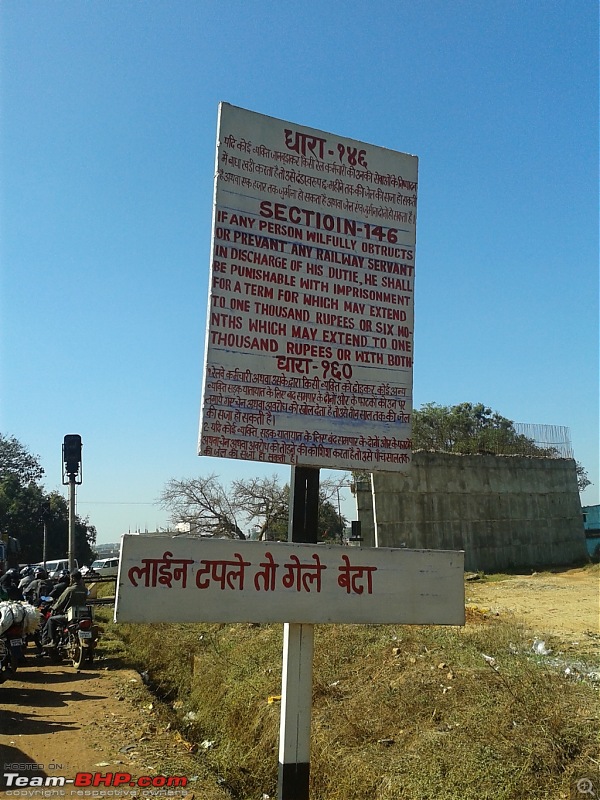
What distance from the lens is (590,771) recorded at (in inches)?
188

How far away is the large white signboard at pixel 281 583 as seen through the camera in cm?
346

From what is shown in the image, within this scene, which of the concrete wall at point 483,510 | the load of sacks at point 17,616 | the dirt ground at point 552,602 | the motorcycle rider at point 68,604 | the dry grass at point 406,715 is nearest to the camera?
the dry grass at point 406,715

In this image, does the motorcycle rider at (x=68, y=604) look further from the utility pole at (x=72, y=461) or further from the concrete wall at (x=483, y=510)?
the concrete wall at (x=483, y=510)

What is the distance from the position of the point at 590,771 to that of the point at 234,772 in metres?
3.11

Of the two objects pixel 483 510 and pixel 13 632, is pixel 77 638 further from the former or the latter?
pixel 483 510

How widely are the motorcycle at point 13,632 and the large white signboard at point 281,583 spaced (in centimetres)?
677

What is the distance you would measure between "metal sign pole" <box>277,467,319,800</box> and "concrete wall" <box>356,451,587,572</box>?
19072mm

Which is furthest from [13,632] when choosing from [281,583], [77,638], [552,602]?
[552,602]

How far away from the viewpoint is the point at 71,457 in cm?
1686

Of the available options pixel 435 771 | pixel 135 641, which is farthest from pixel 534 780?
pixel 135 641

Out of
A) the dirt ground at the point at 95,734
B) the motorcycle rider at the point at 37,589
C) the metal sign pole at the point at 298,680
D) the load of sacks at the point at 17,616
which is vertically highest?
the metal sign pole at the point at 298,680

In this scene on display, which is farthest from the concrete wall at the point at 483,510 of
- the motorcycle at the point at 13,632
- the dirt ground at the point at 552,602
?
the motorcycle at the point at 13,632

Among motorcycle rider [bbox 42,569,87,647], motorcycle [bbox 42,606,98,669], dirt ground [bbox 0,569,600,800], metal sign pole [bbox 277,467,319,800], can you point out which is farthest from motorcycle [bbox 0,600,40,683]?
metal sign pole [bbox 277,467,319,800]

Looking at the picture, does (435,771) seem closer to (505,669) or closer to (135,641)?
(505,669)
